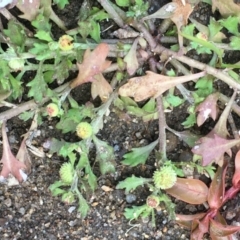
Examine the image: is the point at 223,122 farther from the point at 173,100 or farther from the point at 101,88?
the point at 101,88

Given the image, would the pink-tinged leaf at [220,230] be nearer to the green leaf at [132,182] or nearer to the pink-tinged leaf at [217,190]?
the pink-tinged leaf at [217,190]

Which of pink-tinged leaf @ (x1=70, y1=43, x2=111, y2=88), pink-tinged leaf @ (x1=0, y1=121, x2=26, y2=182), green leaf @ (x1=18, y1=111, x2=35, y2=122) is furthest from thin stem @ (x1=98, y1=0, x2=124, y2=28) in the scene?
pink-tinged leaf @ (x1=0, y1=121, x2=26, y2=182)

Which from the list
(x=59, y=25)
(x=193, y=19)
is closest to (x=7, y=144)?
(x=59, y=25)

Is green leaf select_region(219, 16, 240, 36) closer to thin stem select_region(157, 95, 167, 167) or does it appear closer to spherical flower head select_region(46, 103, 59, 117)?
thin stem select_region(157, 95, 167, 167)

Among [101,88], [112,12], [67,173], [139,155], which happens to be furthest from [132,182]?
[112,12]

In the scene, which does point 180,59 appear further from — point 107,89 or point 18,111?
point 18,111
